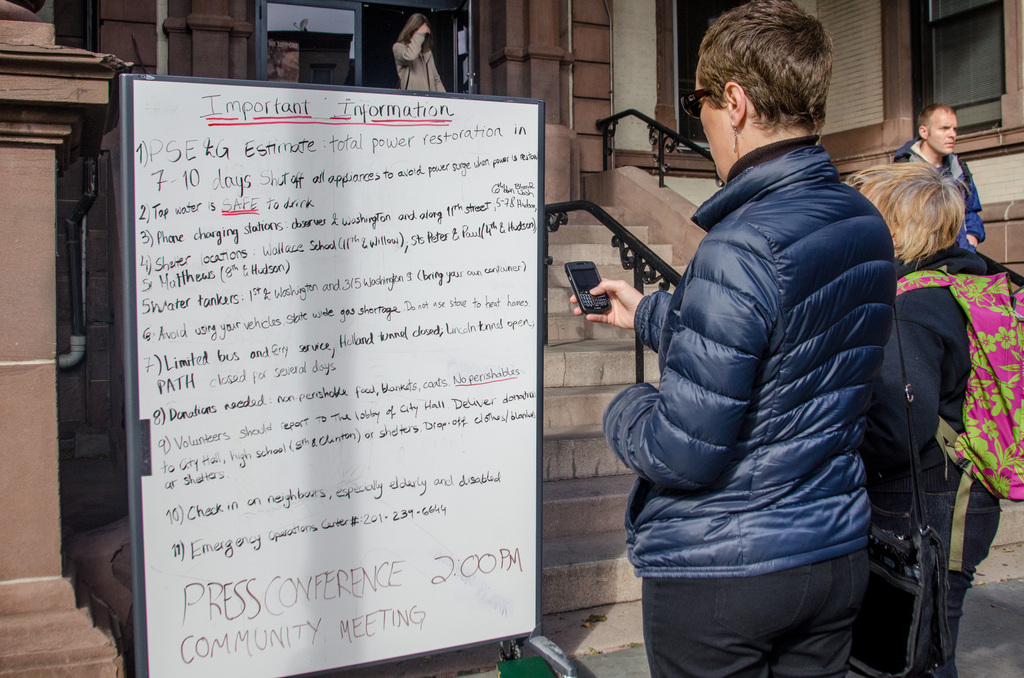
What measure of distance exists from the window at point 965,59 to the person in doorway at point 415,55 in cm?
662

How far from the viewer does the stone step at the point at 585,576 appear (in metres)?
3.65

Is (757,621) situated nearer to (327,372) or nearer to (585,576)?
(327,372)

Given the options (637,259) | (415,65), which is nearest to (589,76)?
(415,65)

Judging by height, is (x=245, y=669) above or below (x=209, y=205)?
below

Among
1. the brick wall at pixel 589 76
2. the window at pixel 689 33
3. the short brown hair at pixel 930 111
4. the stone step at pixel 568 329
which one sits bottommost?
the stone step at pixel 568 329

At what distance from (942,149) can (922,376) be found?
157 inches

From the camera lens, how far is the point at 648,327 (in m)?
1.94

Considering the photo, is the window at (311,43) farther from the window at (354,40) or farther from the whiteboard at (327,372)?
the whiteboard at (327,372)

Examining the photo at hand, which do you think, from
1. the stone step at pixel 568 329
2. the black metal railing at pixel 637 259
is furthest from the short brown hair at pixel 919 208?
the stone step at pixel 568 329

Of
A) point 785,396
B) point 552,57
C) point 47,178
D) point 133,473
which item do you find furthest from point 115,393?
point 552,57

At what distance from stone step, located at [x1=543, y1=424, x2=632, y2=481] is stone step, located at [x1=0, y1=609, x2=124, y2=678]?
2352 mm

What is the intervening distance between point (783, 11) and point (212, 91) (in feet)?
5.04

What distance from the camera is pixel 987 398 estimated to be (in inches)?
92.4

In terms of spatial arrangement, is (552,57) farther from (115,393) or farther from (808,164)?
(808,164)
